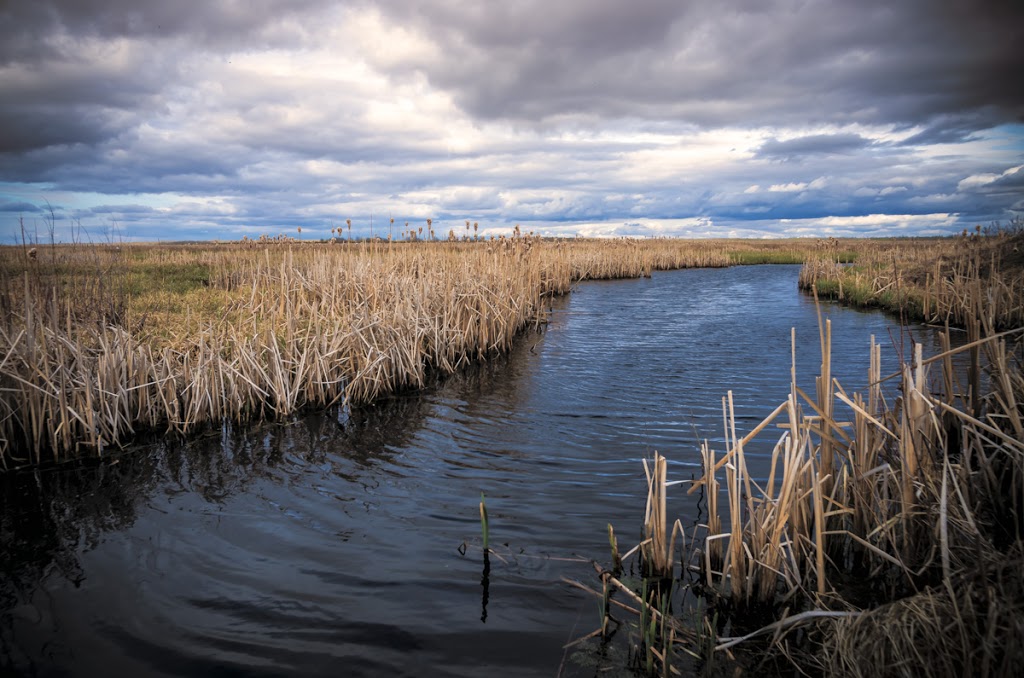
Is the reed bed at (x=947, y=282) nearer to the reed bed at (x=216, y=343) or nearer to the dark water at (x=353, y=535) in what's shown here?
the dark water at (x=353, y=535)

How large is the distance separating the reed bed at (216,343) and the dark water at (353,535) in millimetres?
451

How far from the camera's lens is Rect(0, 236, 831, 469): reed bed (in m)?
6.03

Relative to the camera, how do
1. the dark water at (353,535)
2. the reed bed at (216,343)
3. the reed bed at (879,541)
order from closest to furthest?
the reed bed at (879,541) < the dark water at (353,535) < the reed bed at (216,343)

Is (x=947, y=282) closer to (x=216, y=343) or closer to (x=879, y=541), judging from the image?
(x=879, y=541)

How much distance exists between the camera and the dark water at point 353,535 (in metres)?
3.37

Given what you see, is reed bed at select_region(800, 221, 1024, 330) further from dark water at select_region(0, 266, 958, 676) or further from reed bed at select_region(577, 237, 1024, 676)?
reed bed at select_region(577, 237, 1024, 676)

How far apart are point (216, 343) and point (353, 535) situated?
385 centimetres

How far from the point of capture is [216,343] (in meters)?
7.27

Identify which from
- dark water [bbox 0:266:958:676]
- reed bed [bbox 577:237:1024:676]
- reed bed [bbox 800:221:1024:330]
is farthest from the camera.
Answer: reed bed [bbox 800:221:1024:330]

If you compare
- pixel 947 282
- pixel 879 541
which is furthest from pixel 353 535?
pixel 947 282

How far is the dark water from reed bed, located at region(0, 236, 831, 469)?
0.45 meters

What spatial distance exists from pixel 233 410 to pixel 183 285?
9142 mm

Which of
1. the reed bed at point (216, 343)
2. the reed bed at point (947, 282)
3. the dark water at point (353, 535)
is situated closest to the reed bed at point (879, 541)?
the dark water at point (353, 535)

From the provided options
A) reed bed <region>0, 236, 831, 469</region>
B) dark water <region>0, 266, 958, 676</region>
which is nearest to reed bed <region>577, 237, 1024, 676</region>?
dark water <region>0, 266, 958, 676</region>
